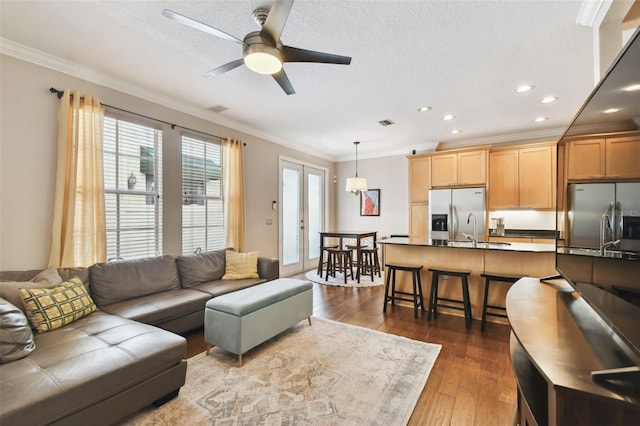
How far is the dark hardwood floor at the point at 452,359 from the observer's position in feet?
6.00

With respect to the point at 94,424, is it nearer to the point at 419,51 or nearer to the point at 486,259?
the point at 419,51

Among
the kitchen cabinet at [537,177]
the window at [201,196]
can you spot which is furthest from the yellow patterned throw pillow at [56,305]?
the kitchen cabinet at [537,177]

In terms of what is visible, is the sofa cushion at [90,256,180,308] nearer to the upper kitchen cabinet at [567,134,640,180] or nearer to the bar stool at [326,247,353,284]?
the bar stool at [326,247,353,284]

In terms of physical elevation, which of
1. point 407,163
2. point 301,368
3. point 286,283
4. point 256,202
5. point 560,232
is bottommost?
point 301,368

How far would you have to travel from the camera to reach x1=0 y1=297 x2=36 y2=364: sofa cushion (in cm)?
163

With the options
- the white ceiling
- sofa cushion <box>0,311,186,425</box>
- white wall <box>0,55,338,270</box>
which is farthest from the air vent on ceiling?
sofa cushion <box>0,311,186,425</box>

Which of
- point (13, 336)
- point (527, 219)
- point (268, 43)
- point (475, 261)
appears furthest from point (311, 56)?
point (527, 219)

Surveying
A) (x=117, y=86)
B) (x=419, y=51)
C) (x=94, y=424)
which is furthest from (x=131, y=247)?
(x=419, y=51)

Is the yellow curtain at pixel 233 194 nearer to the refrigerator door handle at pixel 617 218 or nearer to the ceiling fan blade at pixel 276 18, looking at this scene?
the ceiling fan blade at pixel 276 18

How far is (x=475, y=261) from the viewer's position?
3.50 meters

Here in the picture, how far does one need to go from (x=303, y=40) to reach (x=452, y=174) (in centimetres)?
403

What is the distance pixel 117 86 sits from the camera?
3.15 m

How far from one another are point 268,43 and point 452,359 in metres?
2.94

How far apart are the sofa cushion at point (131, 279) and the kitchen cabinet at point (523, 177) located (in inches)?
209
